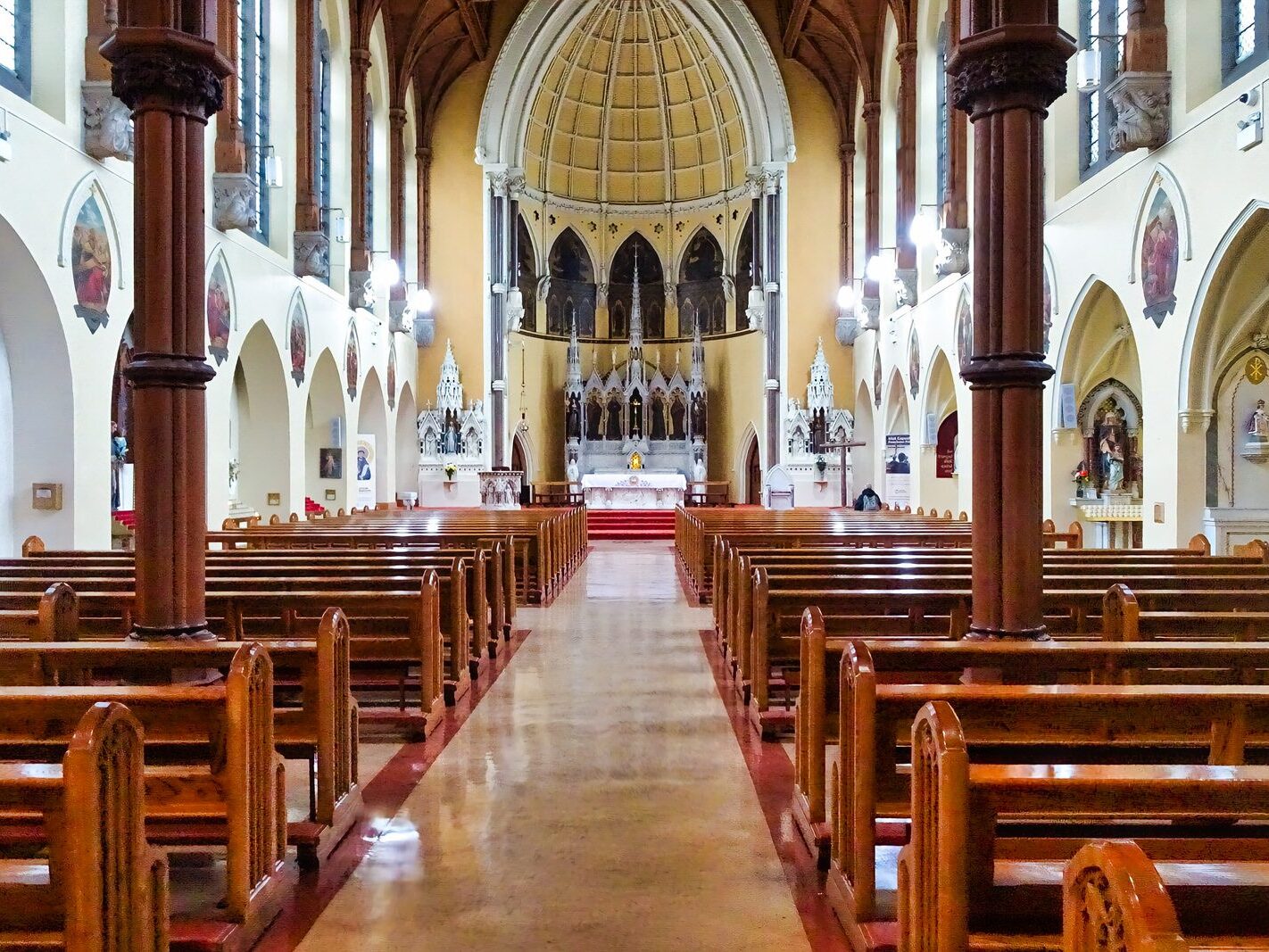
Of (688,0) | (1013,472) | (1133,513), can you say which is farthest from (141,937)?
(688,0)

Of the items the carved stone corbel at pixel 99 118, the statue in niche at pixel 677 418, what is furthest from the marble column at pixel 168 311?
the statue in niche at pixel 677 418

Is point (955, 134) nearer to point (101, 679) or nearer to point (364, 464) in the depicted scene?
point (364, 464)

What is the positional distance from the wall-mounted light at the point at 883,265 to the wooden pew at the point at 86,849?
19846mm

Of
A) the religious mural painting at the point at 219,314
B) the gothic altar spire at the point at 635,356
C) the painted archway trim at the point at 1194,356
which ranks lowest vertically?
the painted archway trim at the point at 1194,356

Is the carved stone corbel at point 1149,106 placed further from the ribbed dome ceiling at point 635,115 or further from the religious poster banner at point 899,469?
the ribbed dome ceiling at point 635,115

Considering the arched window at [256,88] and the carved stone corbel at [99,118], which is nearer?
the carved stone corbel at [99,118]

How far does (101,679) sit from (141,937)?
2085 mm

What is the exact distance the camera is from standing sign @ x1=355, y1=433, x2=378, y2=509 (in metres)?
20.0

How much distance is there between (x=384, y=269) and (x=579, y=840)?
755 inches

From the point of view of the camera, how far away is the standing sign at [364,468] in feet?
65.5

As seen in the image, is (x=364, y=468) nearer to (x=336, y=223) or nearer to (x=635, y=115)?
(x=336, y=223)

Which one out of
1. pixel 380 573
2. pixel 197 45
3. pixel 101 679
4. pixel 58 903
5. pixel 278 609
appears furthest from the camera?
pixel 380 573

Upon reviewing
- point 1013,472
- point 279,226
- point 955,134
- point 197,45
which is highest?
point 955,134

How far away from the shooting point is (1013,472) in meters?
4.60
